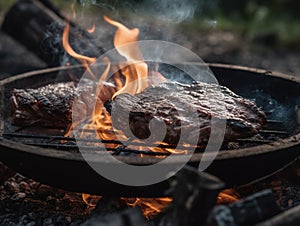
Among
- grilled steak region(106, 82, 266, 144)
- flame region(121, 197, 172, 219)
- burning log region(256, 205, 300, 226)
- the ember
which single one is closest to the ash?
the ember

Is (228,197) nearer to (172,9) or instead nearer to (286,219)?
(286,219)

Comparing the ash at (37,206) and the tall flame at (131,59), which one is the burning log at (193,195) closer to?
the ash at (37,206)

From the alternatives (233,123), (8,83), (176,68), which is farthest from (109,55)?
(233,123)

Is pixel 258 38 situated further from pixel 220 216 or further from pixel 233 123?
pixel 220 216

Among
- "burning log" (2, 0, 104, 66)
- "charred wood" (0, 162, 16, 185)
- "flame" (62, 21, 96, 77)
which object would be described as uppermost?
"burning log" (2, 0, 104, 66)

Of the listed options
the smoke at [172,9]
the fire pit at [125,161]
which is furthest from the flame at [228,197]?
the smoke at [172,9]

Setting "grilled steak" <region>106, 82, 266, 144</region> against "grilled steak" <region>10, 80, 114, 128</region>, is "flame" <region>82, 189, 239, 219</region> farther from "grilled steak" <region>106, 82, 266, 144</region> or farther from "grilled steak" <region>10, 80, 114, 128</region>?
"grilled steak" <region>10, 80, 114, 128</region>

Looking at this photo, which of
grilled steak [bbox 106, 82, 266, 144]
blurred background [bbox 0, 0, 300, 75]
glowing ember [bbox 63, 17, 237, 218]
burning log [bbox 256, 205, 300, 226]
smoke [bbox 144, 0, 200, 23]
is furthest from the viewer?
blurred background [bbox 0, 0, 300, 75]
